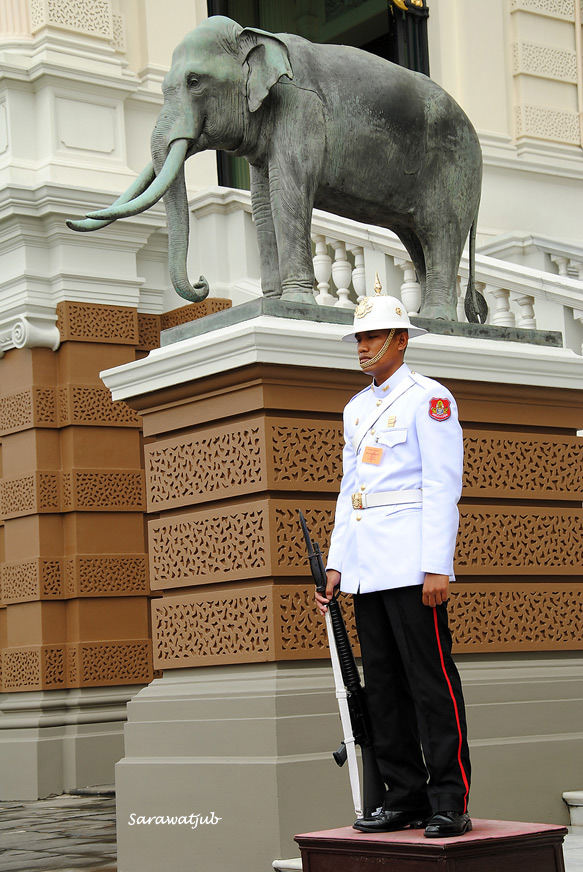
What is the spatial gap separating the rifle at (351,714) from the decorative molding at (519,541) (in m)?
1.89

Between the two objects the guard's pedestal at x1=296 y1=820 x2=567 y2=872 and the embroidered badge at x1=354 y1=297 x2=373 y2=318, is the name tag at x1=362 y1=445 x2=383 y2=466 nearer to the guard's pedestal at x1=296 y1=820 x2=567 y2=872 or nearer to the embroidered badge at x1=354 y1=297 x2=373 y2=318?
the embroidered badge at x1=354 y1=297 x2=373 y2=318

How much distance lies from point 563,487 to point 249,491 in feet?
6.15

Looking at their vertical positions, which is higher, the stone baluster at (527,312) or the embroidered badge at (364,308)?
the stone baluster at (527,312)

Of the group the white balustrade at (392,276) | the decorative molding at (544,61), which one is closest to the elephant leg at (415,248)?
the white balustrade at (392,276)

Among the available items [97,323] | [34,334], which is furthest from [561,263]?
[34,334]

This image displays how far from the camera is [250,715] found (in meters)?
6.04

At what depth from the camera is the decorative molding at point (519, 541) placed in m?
6.85

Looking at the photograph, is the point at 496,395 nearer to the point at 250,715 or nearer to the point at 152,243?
the point at 250,715

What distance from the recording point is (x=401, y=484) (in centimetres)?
478

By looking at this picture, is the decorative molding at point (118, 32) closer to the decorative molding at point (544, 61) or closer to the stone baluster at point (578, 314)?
the stone baluster at point (578, 314)

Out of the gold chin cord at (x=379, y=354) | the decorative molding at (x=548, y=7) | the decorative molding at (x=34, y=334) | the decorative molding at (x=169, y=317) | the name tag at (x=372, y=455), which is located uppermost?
the decorative molding at (x=548, y=7)

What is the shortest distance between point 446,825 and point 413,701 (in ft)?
1.46

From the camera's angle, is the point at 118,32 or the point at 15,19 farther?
the point at 118,32

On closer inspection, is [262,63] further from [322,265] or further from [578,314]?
[322,265]
